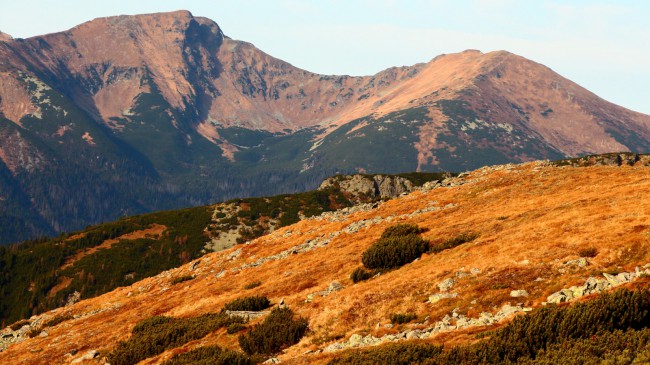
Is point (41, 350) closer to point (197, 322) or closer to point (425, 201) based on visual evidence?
point (197, 322)

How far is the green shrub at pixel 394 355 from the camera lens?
18.8 meters

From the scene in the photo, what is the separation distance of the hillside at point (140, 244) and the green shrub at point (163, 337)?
283 ft

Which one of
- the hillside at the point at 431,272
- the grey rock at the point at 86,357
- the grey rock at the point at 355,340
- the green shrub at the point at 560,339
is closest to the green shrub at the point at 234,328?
the hillside at the point at 431,272

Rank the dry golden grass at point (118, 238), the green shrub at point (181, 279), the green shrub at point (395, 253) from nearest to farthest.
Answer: the green shrub at point (395, 253)
the green shrub at point (181, 279)
the dry golden grass at point (118, 238)

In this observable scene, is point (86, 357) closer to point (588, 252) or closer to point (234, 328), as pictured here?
point (234, 328)

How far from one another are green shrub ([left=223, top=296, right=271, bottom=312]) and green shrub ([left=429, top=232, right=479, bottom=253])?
1120 cm

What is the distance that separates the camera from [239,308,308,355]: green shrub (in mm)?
25938

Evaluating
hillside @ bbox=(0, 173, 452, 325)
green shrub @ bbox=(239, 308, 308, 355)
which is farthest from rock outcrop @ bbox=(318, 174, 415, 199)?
green shrub @ bbox=(239, 308, 308, 355)

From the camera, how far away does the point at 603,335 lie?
17.7 meters

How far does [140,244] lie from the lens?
453 feet

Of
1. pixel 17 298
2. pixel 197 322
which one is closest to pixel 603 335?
pixel 197 322

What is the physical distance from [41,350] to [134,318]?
6655 mm

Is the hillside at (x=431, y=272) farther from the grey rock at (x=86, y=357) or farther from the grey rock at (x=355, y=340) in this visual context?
the grey rock at (x=86, y=357)

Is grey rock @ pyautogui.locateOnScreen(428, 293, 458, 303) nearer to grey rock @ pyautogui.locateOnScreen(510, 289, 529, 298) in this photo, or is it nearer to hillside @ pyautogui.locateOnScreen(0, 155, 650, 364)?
hillside @ pyautogui.locateOnScreen(0, 155, 650, 364)
